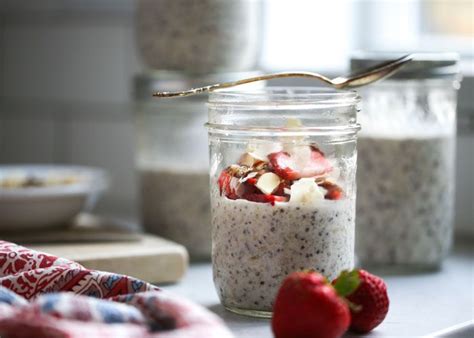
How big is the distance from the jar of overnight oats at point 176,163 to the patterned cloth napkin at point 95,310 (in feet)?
1.32

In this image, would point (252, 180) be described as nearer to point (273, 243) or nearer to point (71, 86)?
point (273, 243)

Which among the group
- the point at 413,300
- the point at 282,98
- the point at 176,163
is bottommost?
the point at 413,300

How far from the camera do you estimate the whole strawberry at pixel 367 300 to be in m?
0.80

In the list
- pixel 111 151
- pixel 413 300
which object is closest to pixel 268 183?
pixel 413 300

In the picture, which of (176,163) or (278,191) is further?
(176,163)

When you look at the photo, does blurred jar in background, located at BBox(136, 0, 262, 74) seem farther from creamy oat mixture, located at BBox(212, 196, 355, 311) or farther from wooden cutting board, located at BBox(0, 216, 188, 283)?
creamy oat mixture, located at BBox(212, 196, 355, 311)

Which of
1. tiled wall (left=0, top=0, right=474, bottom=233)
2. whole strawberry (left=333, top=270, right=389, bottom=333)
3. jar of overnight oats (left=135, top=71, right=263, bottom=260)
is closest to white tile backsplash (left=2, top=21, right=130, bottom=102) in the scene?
tiled wall (left=0, top=0, right=474, bottom=233)

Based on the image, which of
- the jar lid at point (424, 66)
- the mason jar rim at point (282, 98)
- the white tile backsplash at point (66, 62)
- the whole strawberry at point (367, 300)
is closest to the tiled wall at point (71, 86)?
the white tile backsplash at point (66, 62)

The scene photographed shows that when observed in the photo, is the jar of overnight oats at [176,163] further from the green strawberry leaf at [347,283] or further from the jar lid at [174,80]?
the green strawberry leaf at [347,283]

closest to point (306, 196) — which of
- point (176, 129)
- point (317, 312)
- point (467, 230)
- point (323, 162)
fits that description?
point (323, 162)

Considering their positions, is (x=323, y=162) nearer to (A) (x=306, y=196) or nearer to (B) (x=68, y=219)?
(A) (x=306, y=196)

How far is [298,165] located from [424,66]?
0.30 metres

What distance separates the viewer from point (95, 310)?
0.68 m

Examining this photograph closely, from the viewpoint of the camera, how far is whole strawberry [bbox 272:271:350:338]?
720 mm
